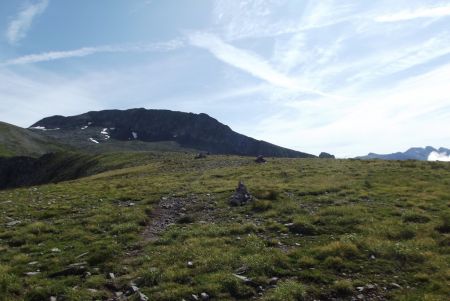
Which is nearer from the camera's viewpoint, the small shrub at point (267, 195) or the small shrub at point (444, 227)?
the small shrub at point (444, 227)

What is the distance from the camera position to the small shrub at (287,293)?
14980 mm

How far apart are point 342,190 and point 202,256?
1903cm

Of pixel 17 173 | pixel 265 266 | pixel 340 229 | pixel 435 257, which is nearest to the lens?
pixel 265 266

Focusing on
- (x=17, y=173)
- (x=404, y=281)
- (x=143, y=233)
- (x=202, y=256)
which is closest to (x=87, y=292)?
(x=202, y=256)

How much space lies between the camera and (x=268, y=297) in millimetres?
15031

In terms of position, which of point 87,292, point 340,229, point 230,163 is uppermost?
point 230,163

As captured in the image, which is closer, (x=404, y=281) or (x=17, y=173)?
(x=404, y=281)

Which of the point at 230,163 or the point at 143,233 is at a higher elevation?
the point at 230,163

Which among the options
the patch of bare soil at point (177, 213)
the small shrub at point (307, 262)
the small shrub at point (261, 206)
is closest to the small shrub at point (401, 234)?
the small shrub at point (307, 262)

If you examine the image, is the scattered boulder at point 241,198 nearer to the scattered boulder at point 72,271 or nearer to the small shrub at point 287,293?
the scattered boulder at point 72,271

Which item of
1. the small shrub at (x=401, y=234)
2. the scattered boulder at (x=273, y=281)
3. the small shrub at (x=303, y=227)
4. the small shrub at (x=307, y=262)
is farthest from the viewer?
the small shrub at (x=303, y=227)

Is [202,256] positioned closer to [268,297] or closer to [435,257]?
[268,297]

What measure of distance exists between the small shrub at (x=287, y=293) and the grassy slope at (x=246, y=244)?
38 millimetres

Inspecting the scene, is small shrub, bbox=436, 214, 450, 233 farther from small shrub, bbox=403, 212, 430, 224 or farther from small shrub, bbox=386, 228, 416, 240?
small shrub, bbox=386, 228, 416, 240
